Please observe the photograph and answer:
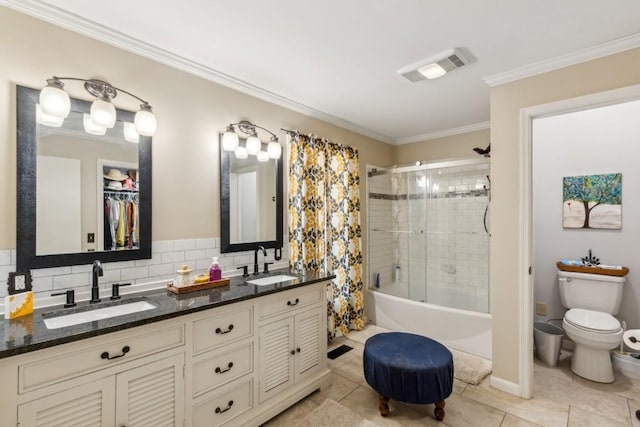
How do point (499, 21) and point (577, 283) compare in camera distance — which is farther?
point (577, 283)

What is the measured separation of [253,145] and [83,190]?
120 centimetres

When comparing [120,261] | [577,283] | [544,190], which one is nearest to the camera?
[120,261]

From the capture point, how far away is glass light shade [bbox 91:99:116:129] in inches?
66.9

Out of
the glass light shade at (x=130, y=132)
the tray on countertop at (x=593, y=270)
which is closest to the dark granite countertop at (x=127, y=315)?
the glass light shade at (x=130, y=132)

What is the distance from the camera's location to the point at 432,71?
230 cm

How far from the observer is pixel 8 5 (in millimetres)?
1531

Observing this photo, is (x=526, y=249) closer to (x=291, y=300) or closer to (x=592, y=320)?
(x=592, y=320)

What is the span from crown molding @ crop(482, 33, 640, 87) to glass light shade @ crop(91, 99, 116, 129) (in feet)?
8.81

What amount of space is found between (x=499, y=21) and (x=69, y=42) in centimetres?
248

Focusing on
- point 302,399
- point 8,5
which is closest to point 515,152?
point 302,399

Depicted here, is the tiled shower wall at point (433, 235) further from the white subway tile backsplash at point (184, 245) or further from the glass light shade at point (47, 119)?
the glass light shade at point (47, 119)

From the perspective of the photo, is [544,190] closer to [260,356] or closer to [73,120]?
[260,356]

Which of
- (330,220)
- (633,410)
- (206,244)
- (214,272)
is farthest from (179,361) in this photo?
(633,410)

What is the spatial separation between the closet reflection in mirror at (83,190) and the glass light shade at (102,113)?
112 millimetres
